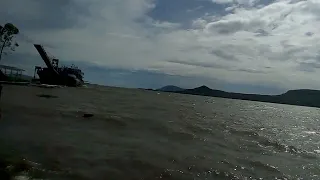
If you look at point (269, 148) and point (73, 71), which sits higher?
point (73, 71)

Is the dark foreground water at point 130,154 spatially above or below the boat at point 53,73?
below

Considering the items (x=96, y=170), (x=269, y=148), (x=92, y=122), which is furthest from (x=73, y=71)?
(x=96, y=170)

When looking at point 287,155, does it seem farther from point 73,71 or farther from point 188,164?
point 73,71

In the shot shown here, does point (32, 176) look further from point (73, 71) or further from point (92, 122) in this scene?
point (73, 71)

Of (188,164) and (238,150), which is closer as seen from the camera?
(188,164)

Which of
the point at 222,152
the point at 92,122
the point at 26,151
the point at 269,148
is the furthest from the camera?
the point at 92,122

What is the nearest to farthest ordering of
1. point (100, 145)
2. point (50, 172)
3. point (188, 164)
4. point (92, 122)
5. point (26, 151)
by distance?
point (50, 172)
point (26, 151)
point (188, 164)
point (100, 145)
point (92, 122)

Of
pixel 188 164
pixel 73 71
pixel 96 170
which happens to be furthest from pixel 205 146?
pixel 73 71

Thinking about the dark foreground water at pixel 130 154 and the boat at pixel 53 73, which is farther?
the boat at pixel 53 73

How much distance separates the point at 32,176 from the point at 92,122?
16792 mm

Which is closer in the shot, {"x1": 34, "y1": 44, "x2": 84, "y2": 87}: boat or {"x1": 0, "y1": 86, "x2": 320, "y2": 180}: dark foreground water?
{"x1": 0, "y1": 86, "x2": 320, "y2": 180}: dark foreground water

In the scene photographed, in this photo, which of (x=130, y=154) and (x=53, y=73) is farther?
(x=53, y=73)

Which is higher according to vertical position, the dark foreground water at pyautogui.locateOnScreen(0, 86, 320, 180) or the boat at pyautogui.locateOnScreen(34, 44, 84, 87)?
the boat at pyautogui.locateOnScreen(34, 44, 84, 87)

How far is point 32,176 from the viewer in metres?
11.5
